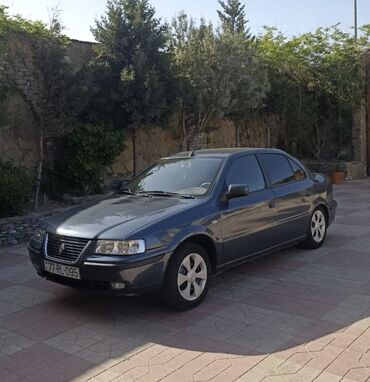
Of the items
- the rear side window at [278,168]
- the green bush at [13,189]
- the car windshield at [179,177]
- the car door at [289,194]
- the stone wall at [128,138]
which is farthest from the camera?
the stone wall at [128,138]

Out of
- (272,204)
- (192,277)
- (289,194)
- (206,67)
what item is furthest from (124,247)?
(206,67)

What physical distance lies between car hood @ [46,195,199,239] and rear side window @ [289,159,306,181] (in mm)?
2207

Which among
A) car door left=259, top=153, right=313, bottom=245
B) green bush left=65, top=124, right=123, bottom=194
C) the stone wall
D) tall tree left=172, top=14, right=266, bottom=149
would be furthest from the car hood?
tall tree left=172, top=14, right=266, bottom=149

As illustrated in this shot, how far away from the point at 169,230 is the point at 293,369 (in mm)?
1698

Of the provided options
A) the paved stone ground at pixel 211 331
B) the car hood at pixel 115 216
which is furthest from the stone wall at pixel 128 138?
the paved stone ground at pixel 211 331

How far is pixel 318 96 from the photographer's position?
17.3 m

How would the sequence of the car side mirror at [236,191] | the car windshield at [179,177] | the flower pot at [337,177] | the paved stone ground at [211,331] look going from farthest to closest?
the flower pot at [337,177], the car windshield at [179,177], the car side mirror at [236,191], the paved stone ground at [211,331]

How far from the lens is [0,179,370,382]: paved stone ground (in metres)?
3.56

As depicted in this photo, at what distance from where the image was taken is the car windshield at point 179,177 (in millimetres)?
5430

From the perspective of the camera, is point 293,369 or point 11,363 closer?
point 293,369

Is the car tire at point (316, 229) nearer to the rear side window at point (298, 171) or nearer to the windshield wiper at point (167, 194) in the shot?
the rear side window at point (298, 171)

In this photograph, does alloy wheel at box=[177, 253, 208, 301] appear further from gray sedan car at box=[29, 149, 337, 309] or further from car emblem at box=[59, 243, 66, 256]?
car emblem at box=[59, 243, 66, 256]

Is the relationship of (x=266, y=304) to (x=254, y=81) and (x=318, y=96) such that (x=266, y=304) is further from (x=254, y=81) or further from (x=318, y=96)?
(x=318, y=96)

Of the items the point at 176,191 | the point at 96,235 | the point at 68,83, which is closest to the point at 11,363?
the point at 96,235
